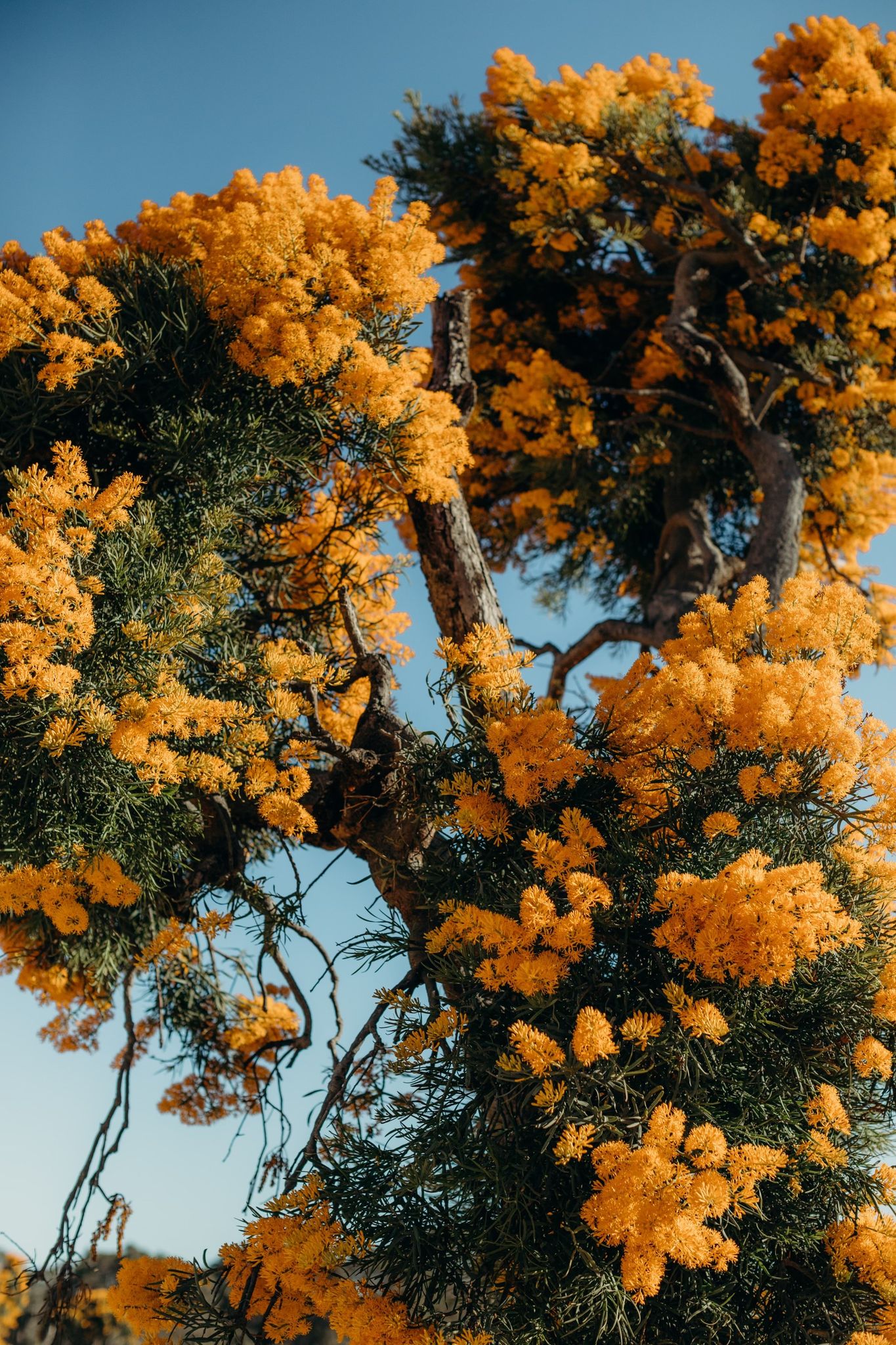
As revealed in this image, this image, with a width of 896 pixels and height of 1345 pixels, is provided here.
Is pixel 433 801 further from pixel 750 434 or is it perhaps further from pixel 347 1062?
pixel 750 434

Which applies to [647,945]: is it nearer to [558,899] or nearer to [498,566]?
[558,899]

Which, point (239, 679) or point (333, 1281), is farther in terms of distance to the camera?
point (239, 679)

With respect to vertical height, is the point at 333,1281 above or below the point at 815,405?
below

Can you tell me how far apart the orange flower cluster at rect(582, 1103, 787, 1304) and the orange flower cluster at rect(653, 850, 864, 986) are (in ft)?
1.30

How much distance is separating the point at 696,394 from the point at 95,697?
269 inches

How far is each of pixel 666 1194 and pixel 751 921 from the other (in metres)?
0.67

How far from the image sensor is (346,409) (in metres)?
4.82

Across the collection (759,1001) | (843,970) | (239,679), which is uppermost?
(239,679)

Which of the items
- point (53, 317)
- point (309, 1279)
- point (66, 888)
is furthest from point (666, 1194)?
point (53, 317)

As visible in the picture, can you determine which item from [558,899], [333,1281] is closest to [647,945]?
[558,899]

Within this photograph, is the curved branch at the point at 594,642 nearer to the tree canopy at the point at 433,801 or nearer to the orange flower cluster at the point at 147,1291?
the tree canopy at the point at 433,801

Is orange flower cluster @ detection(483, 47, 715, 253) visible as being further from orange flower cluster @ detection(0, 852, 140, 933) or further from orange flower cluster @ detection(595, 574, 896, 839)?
orange flower cluster @ detection(0, 852, 140, 933)

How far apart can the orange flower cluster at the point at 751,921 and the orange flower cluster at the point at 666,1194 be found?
397 mm

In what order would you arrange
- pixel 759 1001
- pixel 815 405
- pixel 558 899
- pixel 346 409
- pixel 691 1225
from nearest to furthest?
pixel 691 1225 < pixel 759 1001 < pixel 558 899 < pixel 346 409 < pixel 815 405
